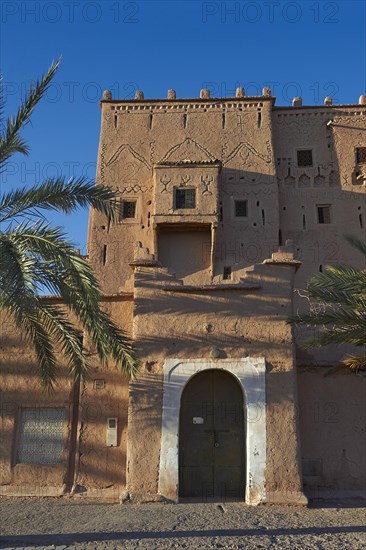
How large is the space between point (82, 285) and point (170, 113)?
13.5m

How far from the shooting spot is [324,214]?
21.0 m

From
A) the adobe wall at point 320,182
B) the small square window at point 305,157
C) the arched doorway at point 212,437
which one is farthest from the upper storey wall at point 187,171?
the arched doorway at point 212,437

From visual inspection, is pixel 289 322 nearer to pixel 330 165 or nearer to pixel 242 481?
pixel 242 481

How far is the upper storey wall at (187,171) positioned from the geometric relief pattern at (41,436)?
295 inches

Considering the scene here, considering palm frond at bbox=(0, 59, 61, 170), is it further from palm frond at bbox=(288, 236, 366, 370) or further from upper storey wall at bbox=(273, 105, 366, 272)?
upper storey wall at bbox=(273, 105, 366, 272)

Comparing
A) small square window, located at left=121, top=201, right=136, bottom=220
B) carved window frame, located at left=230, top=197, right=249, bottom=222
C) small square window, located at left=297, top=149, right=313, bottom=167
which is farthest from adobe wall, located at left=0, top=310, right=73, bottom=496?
small square window, located at left=297, top=149, right=313, bottom=167

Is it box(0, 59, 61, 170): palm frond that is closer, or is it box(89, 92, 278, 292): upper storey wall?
box(0, 59, 61, 170): palm frond

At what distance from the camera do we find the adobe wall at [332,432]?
12.9 m

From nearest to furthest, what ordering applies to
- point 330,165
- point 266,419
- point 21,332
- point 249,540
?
point 249,540 < point 266,419 < point 21,332 < point 330,165

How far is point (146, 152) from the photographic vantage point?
70.1 ft

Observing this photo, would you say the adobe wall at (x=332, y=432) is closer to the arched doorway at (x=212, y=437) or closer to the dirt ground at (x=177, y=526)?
the dirt ground at (x=177, y=526)

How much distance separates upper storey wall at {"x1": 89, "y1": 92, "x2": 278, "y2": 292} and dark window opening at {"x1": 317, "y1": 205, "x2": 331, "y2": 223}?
5.85 feet

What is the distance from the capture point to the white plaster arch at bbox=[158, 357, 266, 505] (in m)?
11.1

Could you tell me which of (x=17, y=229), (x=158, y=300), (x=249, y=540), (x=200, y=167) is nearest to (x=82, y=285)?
(x=17, y=229)
